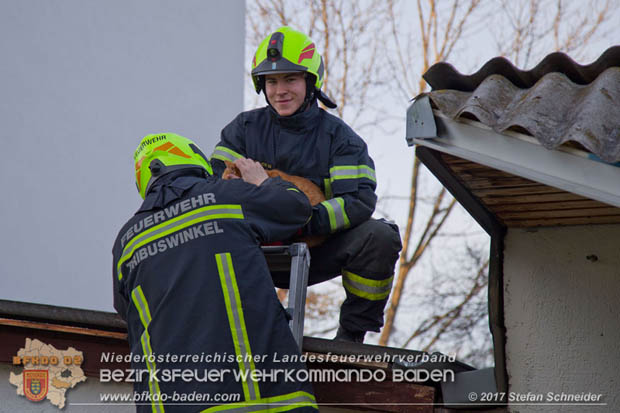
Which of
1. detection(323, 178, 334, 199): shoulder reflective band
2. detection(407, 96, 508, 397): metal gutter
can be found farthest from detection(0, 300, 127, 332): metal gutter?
detection(407, 96, 508, 397): metal gutter

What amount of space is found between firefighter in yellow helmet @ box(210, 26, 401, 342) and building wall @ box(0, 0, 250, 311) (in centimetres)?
312

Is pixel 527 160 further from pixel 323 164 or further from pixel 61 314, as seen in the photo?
pixel 61 314

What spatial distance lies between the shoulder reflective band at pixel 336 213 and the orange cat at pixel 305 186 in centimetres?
10

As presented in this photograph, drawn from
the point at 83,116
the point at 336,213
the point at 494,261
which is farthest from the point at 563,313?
the point at 83,116

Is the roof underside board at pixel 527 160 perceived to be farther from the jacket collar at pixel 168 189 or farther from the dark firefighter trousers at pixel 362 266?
the dark firefighter trousers at pixel 362 266

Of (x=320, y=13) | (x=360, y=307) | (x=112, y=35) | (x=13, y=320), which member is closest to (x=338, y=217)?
(x=360, y=307)

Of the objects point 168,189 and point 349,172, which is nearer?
point 168,189

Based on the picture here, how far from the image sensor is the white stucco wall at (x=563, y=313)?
3.48 meters

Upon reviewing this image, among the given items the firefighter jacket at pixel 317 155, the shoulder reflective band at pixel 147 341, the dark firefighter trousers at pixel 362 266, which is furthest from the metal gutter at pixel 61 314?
the firefighter jacket at pixel 317 155

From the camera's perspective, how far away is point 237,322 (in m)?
2.96

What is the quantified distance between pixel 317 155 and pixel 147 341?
1.39 m

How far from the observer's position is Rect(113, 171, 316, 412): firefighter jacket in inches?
114

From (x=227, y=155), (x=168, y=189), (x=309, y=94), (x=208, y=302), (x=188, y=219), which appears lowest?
(x=208, y=302)

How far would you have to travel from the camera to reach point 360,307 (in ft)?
13.1
